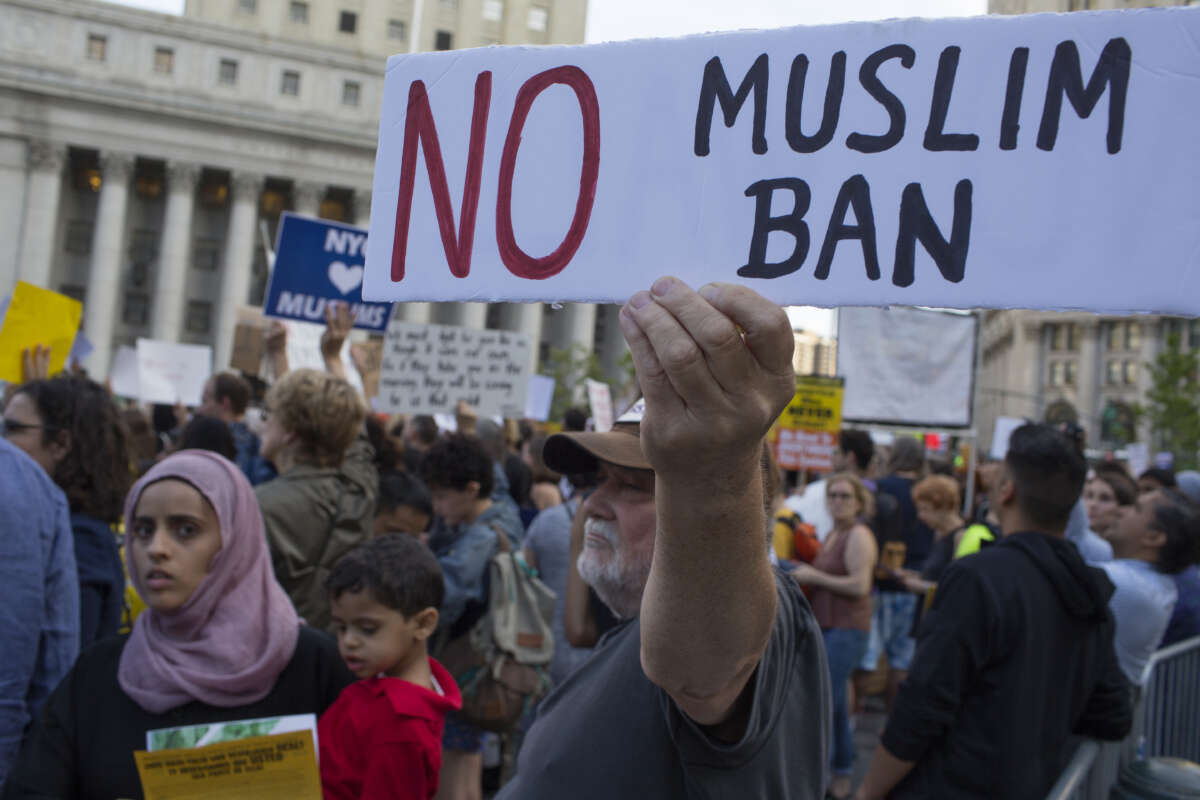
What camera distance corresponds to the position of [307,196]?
4619 cm

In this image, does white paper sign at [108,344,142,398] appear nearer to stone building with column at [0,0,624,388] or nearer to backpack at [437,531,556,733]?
backpack at [437,531,556,733]

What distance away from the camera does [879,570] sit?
6.85m

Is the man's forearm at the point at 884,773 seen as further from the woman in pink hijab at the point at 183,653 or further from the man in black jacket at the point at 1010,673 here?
the woman in pink hijab at the point at 183,653

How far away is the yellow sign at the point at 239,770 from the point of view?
2004 mm

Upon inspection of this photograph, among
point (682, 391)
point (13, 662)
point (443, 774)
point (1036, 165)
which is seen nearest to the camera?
point (682, 391)

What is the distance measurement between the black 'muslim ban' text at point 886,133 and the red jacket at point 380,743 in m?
1.66

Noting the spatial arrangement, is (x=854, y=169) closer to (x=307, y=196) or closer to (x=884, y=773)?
(x=884, y=773)

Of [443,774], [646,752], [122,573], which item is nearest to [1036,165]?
[646,752]

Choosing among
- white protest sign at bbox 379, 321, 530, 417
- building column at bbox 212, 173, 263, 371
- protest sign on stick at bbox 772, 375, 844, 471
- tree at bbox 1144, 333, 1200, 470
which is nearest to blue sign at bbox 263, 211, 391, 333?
white protest sign at bbox 379, 321, 530, 417

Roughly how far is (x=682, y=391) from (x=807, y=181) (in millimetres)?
473

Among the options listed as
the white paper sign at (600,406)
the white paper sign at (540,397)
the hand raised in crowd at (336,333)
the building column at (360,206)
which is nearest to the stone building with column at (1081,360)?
the building column at (360,206)

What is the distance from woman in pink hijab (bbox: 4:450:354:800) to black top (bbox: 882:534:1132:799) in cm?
164

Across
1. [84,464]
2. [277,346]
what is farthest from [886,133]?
[277,346]

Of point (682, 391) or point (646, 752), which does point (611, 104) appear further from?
point (646, 752)
